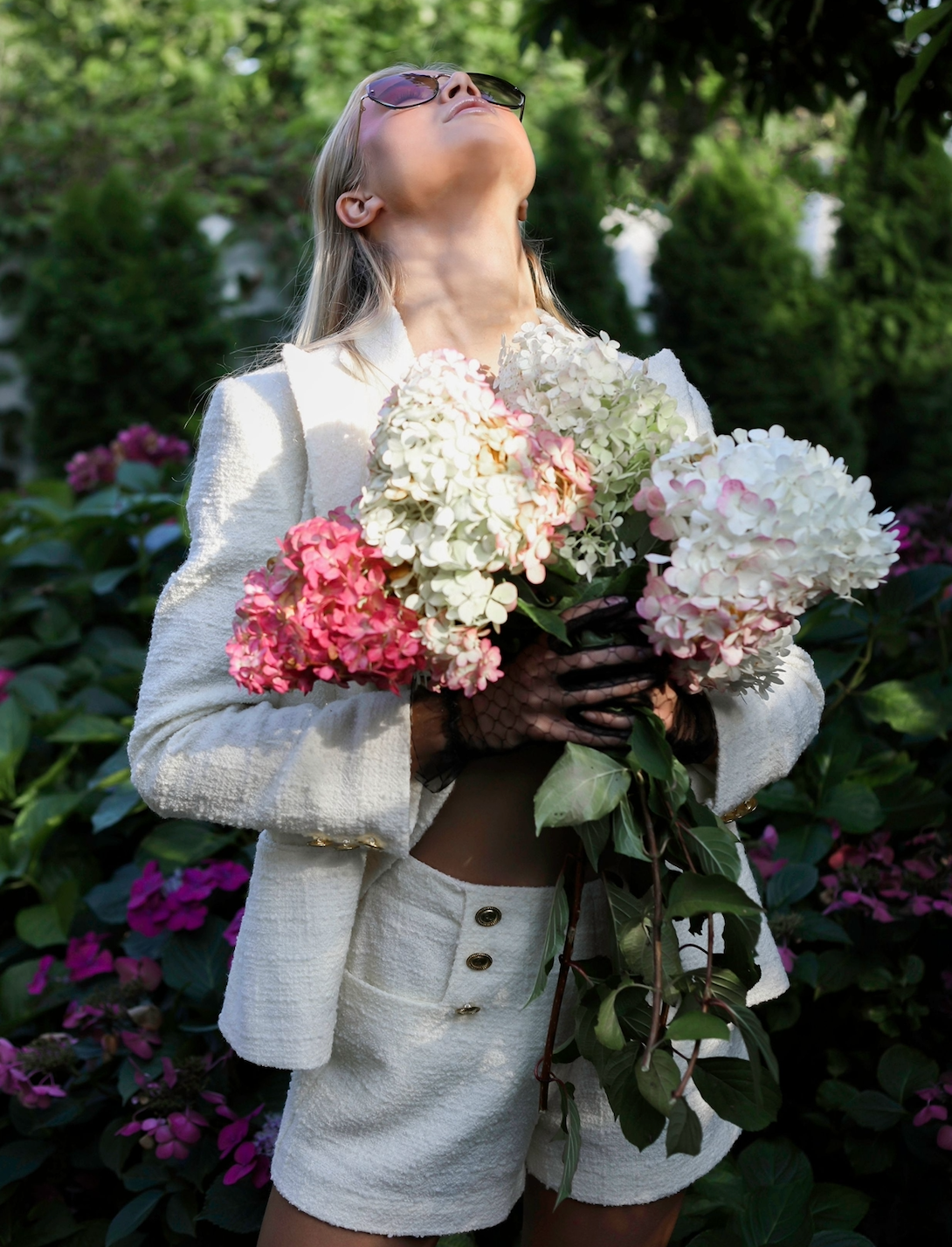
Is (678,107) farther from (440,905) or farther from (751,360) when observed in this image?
(751,360)

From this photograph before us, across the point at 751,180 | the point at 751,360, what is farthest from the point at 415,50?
the point at 751,360

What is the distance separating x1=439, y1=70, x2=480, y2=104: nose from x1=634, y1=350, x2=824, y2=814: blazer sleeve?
0.48 m

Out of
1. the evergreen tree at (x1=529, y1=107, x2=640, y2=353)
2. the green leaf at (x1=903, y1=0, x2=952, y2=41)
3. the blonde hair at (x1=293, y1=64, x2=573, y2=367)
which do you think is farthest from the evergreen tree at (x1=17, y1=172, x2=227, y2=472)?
the green leaf at (x1=903, y1=0, x2=952, y2=41)

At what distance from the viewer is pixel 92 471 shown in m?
3.94

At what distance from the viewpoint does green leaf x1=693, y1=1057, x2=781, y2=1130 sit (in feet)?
3.82

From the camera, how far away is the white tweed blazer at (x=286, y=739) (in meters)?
1.23

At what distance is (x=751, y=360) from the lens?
7223 millimetres

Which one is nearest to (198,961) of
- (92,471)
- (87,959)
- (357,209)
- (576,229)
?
(87,959)

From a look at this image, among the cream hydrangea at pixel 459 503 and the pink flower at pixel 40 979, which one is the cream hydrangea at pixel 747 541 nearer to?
the cream hydrangea at pixel 459 503

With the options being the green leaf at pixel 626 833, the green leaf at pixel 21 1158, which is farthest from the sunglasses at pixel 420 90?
the green leaf at pixel 21 1158

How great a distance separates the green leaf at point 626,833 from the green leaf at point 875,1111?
103cm

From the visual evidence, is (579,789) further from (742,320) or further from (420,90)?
(742,320)

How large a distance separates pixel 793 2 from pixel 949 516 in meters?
1.26

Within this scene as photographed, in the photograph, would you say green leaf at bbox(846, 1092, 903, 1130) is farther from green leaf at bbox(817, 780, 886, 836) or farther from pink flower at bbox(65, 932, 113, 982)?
pink flower at bbox(65, 932, 113, 982)
